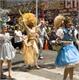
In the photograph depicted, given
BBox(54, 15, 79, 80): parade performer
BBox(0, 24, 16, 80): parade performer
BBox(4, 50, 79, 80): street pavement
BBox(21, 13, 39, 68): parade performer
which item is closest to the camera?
BBox(54, 15, 79, 80): parade performer

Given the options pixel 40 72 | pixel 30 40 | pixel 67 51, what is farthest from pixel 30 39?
pixel 67 51

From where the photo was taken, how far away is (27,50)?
12.0m

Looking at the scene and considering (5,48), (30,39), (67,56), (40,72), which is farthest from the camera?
(30,39)

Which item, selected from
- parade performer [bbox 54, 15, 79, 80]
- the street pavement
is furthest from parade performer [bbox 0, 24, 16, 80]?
parade performer [bbox 54, 15, 79, 80]

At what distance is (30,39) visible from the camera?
39.2 feet

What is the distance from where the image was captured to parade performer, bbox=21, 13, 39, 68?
11789mm

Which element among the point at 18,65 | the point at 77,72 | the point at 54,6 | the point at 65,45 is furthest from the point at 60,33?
the point at 54,6

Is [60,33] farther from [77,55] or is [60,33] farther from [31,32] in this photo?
[31,32]

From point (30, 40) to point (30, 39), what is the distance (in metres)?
0.03

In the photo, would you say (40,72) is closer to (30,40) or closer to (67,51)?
(30,40)

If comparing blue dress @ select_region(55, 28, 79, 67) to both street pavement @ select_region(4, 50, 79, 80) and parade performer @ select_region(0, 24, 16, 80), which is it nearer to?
parade performer @ select_region(0, 24, 16, 80)

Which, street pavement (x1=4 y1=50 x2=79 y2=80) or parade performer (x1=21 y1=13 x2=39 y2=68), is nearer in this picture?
street pavement (x1=4 y1=50 x2=79 y2=80)

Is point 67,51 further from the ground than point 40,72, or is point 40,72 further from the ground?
point 67,51

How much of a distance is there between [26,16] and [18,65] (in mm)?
2309
